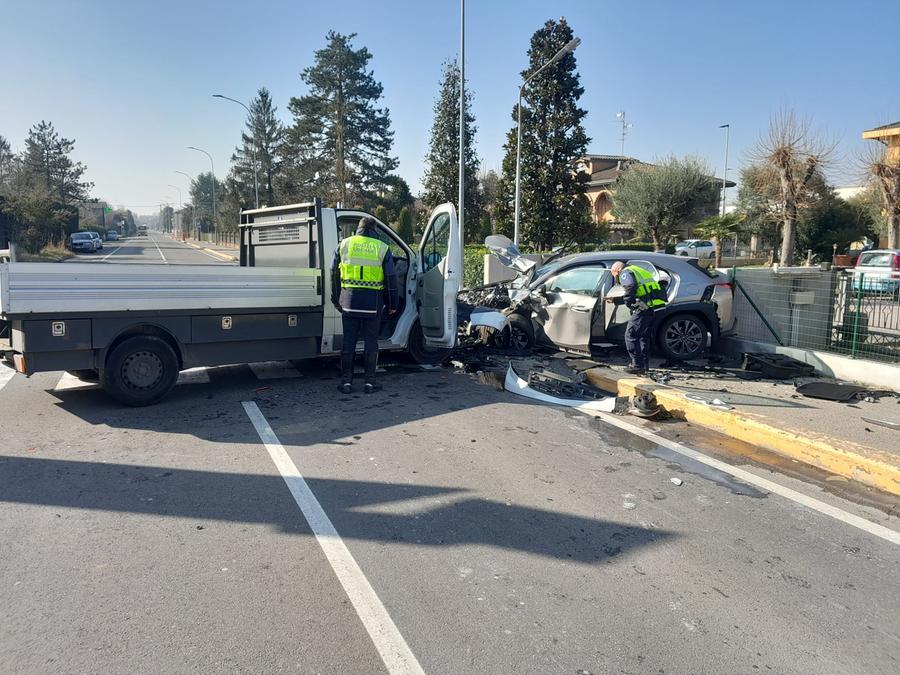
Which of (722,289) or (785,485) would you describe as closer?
(785,485)

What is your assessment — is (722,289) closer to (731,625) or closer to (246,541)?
(731,625)

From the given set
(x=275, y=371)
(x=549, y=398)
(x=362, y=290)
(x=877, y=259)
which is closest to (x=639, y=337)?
(x=549, y=398)

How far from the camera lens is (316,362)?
30.8 feet

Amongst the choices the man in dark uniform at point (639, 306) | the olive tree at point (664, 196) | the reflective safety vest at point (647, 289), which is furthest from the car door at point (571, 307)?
the olive tree at point (664, 196)

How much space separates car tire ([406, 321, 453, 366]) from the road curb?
282cm

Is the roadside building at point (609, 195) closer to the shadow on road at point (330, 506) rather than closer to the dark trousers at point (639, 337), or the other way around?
the dark trousers at point (639, 337)

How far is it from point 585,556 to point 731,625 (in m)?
0.86

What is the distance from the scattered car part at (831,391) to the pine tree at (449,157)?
30.5 meters

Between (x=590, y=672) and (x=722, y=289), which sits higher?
(x=722, y=289)

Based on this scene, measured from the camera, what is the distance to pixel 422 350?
30.4 ft

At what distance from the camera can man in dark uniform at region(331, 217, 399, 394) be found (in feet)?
24.3

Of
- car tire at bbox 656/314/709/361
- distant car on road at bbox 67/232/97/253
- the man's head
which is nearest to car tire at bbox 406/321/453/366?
the man's head

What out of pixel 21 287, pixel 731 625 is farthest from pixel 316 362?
pixel 731 625

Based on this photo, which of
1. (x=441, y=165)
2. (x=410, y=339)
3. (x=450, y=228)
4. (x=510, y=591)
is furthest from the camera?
(x=441, y=165)
